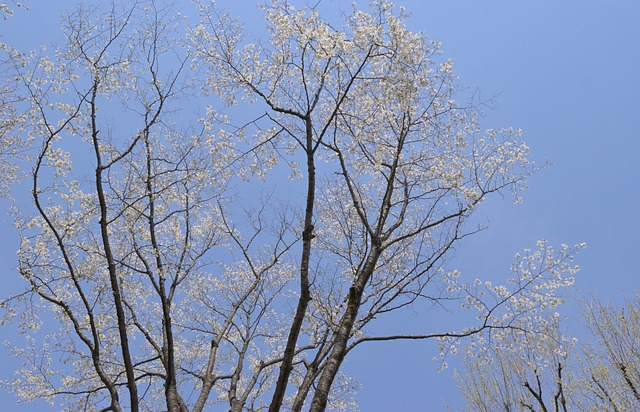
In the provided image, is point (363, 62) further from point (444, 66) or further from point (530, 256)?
point (530, 256)

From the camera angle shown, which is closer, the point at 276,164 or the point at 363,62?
the point at 363,62

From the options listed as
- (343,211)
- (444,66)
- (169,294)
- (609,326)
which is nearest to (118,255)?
(169,294)

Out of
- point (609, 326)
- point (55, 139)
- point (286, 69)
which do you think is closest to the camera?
point (55, 139)

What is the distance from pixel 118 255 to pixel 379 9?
20.4 ft

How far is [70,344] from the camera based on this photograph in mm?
10281

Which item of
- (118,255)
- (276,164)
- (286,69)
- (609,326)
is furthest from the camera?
(609,326)

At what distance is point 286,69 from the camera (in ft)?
25.5

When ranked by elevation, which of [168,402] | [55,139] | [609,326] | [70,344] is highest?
[55,139]

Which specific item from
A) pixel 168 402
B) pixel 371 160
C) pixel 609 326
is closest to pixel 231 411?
pixel 168 402

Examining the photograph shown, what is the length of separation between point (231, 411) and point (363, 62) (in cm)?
603

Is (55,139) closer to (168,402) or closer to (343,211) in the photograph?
(168,402)

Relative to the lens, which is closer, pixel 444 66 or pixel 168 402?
pixel 168 402

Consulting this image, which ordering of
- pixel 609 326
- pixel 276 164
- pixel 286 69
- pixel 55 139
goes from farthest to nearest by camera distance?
pixel 609 326
pixel 276 164
pixel 286 69
pixel 55 139

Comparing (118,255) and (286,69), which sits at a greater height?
(286,69)
